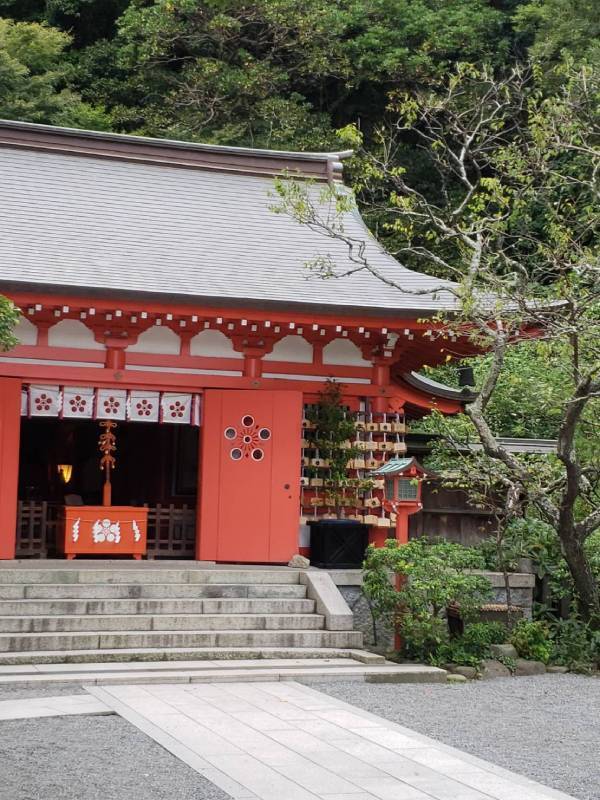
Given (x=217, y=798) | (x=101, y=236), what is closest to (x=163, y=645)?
(x=217, y=798)

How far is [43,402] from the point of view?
12.3m

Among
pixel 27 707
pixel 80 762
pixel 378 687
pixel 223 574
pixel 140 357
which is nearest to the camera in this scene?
pixel 80 762

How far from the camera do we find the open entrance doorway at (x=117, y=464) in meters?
16.6

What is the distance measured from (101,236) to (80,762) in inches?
348

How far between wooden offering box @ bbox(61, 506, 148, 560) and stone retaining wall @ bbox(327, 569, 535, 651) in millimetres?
2534

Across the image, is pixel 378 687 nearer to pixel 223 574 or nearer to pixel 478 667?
pixel 478 667

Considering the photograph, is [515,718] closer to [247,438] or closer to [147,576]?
[147,576]

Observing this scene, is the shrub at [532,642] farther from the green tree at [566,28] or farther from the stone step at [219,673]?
the green tree at [566,28]

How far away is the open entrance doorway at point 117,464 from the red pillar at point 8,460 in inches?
150

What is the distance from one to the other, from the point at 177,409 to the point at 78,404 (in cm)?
120

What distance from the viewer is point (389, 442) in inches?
527

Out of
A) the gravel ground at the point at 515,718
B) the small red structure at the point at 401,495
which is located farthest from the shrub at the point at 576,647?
the small red structure at the point at 401,495

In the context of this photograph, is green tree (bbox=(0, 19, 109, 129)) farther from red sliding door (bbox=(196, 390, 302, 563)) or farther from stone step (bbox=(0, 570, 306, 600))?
stone step (bbox=(0, 570, 306, 600))

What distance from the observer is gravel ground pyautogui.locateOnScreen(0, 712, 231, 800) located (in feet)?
18.1
